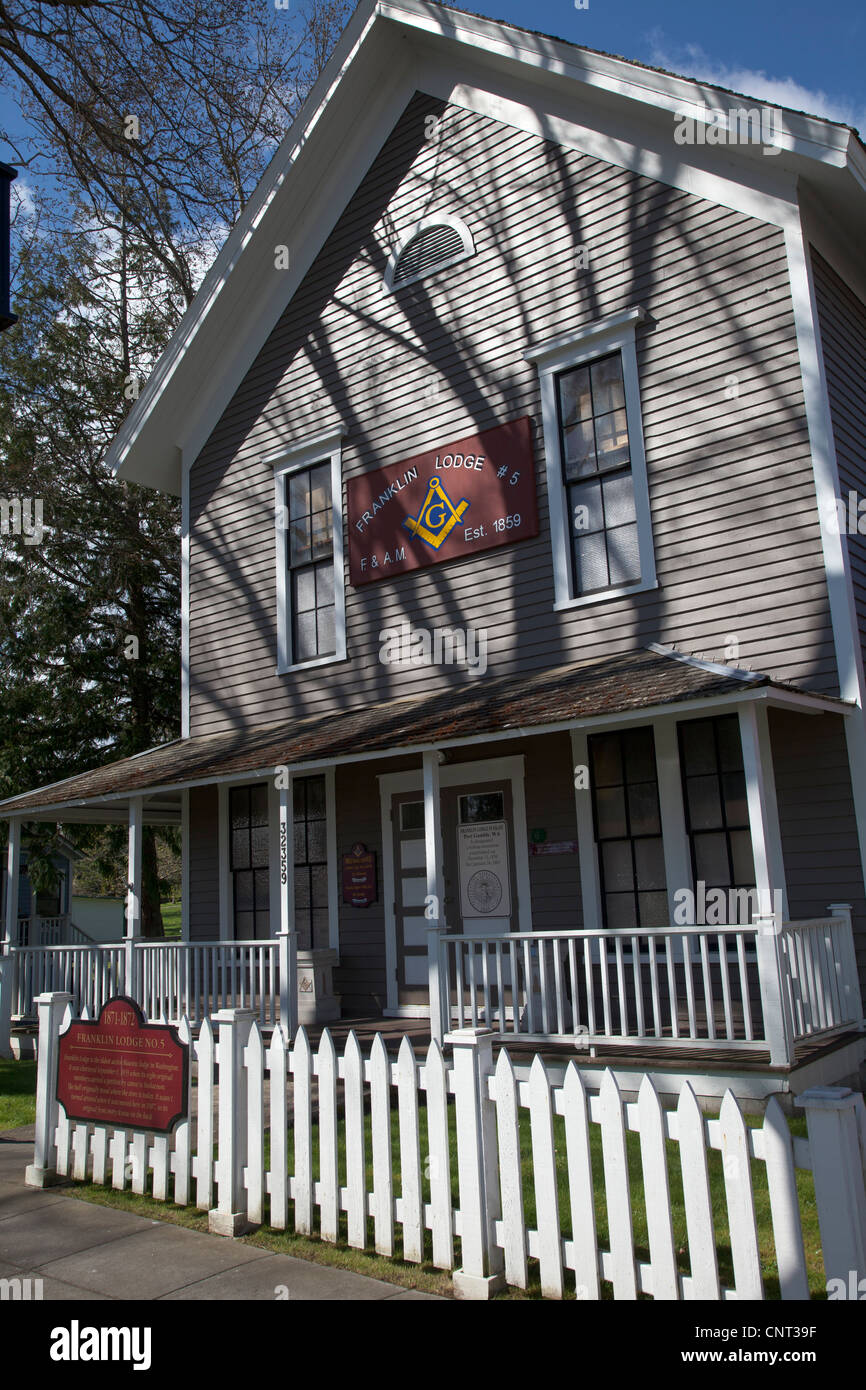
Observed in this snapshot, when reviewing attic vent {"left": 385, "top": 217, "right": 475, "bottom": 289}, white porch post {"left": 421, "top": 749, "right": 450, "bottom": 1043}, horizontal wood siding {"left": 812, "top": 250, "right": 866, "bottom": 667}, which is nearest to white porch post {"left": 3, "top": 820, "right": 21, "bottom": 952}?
white porch post {"left": 421, "top": 749, "right": 450, "bottom": 1043}

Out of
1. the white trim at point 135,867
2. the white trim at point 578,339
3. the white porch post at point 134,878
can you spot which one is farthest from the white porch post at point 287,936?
the white trim at point 578,339

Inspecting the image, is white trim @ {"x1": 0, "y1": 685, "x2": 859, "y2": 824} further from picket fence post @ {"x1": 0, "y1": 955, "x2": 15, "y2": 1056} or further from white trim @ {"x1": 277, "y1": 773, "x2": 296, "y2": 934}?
picket fence post @ {"x1": 0, "y1": 955, "x2": 15, "y2": 1056}

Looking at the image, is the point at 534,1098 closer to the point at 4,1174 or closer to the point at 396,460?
the point at 4,1174

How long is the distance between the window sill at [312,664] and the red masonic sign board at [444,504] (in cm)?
93

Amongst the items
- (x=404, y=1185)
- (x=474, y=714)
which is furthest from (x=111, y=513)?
(x=404, y=1185)

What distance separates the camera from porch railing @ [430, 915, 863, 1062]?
7285 millimetres

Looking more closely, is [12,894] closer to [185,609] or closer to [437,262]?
[185,609]

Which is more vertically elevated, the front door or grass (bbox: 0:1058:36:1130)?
the front door

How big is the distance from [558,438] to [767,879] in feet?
17.2

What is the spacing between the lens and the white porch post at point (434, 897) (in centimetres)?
910

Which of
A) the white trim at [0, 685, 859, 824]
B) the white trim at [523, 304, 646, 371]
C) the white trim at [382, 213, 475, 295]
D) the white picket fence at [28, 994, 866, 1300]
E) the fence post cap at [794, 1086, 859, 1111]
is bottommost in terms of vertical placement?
the white picket fence at [28, 994, 866, 1300]

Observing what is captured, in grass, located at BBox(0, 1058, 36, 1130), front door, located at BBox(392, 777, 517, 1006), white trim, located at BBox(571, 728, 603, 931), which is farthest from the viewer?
front door, located at BBox(392, 777, 517, 1006)

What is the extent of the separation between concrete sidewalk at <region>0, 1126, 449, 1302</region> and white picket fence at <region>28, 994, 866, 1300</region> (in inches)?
10.1

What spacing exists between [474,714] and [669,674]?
1817mm
